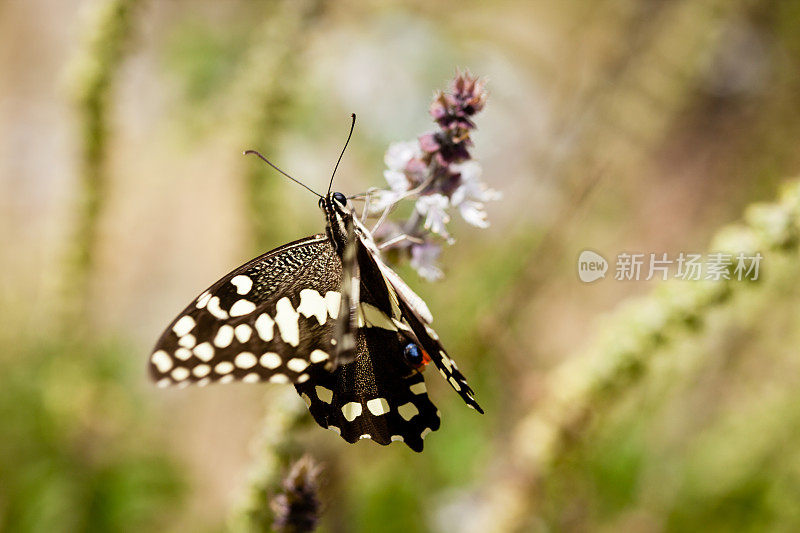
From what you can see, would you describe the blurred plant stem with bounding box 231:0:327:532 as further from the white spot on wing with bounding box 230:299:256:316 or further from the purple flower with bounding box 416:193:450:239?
the purple flower with bounding box 416:193:450:239

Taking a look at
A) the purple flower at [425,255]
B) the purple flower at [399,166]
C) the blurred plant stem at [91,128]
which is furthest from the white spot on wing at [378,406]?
the blurred plant stem at [91,128]

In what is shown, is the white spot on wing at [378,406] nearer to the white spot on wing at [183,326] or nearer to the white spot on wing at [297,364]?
the white spot on wing at [297,364]

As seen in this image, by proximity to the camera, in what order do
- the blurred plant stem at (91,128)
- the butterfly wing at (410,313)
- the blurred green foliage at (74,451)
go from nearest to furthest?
the butterfly wing at (410,313) → the blurred plant stem at (91,128) → the blurred green foliage at (74,451)

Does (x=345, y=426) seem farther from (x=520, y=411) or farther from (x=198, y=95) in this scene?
(x=198, y=95)

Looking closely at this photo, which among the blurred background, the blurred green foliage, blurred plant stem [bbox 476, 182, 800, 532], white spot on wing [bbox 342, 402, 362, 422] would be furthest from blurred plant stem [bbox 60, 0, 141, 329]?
blurred plant stem [bbox 476, 182, 800, 532]

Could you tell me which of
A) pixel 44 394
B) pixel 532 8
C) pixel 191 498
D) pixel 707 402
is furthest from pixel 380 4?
pixel 532 8

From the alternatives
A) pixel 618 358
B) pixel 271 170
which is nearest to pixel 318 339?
pixel 618 358
